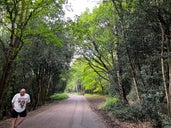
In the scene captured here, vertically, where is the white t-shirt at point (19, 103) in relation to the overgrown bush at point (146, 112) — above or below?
above

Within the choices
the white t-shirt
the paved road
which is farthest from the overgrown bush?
the white t-shirt

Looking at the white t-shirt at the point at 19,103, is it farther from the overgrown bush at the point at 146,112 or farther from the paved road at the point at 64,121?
the overgrown bush at the point at 146,112

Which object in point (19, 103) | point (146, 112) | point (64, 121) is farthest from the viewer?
point (64, 121)

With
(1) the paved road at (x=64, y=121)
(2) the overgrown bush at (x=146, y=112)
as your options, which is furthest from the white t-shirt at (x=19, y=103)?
(2) the overgrown bush at (x=146, y=112)

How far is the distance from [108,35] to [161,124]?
1359cm

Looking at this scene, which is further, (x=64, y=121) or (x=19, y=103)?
(x=64, y=121)

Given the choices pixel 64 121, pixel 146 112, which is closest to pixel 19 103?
pixel 64 121

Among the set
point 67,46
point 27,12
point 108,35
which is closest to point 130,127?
point 27,12

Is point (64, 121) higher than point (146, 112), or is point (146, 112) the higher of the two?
point (146, 112)

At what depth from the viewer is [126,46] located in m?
11.8

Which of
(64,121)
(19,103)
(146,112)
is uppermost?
(19,103)

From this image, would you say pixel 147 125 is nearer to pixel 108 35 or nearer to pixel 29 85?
pixel 108 35

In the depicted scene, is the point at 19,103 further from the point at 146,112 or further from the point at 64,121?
the point at 146,112

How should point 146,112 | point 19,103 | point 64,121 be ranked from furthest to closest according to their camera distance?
1. point 64,121
2. point 146,112
3. point 19,103
